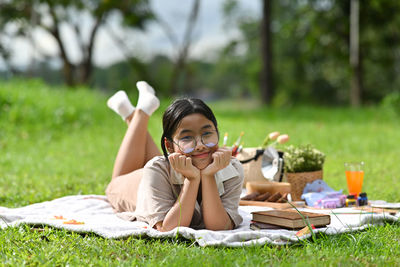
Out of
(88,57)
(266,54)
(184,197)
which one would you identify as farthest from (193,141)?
(88,57)

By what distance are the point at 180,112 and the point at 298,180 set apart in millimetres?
1549

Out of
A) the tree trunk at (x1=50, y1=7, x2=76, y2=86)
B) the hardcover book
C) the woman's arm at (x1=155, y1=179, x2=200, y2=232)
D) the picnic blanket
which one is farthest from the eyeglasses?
the tree trunk at (x1=50, y1=7, x2=76, y2=86)

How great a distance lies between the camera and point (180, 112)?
2441 mm

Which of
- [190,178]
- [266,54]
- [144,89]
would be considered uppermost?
[266,54]

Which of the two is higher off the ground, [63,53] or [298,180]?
[63,53]

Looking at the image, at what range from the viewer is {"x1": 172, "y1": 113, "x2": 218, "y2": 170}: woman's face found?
94.3 inches

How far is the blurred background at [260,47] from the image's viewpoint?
13930 mm

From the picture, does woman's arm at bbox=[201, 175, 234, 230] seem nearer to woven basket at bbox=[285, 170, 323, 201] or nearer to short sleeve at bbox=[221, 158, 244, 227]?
short sleeve at bbox=[221, 158, 244, 227]

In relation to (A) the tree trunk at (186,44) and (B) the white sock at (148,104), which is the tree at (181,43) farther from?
(B) the white sock at (148,104)

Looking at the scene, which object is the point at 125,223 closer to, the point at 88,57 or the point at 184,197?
the point at 184,197

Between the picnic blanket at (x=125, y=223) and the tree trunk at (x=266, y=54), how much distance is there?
10.3 m

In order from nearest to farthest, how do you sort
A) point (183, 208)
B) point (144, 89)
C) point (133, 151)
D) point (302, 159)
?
point (183, 208), point (133, 151), point (302, 159), point (144, 89)

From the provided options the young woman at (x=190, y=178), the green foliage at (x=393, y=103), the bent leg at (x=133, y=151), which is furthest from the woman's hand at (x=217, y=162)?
the green foliage at (x=393, y=103)

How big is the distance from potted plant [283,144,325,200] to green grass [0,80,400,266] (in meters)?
0.64
